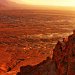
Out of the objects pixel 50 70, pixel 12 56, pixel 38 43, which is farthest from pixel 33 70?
pixel 38 43

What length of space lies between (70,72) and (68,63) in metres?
0.72

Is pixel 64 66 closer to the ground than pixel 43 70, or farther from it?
farther from it

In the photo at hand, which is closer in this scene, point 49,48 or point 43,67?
point 43,67

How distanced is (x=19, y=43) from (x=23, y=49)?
17.6 feet

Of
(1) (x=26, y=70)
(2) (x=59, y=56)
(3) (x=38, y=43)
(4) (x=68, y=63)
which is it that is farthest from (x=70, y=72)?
(3) (x=38, y=43)

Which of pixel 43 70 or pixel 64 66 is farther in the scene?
pixel 43 70

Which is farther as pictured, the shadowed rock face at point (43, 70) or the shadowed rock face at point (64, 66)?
the shadowed rock face at point (43, 70)

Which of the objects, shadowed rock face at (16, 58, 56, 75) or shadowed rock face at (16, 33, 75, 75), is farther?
shadowed rock face at (16, 58, 56, 75)

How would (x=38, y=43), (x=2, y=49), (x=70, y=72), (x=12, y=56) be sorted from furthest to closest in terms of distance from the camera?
(x=38, y=43), (x=2, y=49), (x=12, y=56), (x=70, y=72)

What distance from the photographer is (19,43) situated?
45.2 metres

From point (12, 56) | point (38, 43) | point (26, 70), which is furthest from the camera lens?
point (38, 43)

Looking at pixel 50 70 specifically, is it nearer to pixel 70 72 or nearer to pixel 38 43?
pixel 70 72

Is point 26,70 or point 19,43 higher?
point 26,70

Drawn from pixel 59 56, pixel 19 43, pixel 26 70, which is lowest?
pixel 19 43
